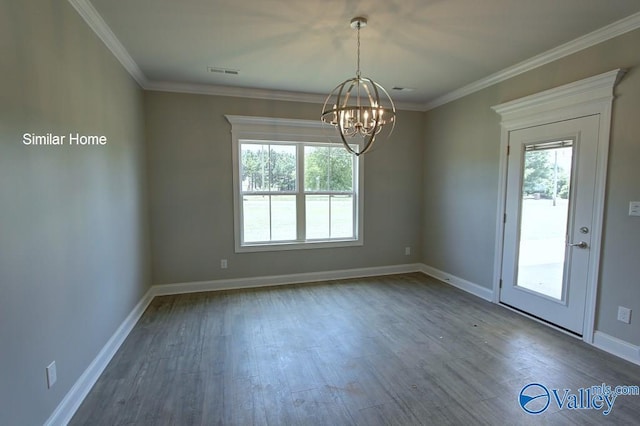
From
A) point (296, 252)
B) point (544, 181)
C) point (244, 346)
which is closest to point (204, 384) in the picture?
point (244, 346)

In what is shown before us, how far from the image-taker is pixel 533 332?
3102mm

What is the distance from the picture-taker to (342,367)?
8.20 feet

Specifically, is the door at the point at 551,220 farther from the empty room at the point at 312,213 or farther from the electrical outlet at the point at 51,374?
the electrical outlet at the point at 51,374

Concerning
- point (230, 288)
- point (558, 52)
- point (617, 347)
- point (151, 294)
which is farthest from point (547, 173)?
point (151, 294)

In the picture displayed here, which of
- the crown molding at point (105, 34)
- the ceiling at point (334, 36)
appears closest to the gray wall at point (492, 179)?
the ceiling at point (334, 36)

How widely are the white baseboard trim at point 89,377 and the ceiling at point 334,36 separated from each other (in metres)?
2.55

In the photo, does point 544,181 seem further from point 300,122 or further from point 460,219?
point 300,122

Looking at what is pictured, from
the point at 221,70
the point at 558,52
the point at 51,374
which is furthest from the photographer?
the point at 221,70

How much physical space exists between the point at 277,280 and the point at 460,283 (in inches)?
104

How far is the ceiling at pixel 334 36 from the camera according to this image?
2.31 m

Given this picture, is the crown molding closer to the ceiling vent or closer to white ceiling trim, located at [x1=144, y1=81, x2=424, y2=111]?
white ceiling trim, located at [x1=144, y1=81, x2=424, y2=111]

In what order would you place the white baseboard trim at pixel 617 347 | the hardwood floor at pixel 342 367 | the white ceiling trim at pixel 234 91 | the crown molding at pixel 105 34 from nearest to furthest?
1. the hardwood floor at pixel 342 367
2. the crown molding at pixel 105 34
3. the white baseboard trim at pixel 617 347
4. the white ceiling trim at pixel 234 91

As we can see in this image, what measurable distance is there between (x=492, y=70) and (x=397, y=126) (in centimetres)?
165

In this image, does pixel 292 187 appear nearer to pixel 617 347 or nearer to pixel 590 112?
pixel 590 112
